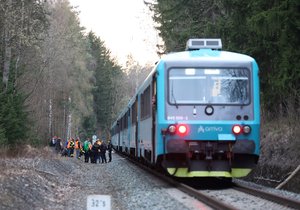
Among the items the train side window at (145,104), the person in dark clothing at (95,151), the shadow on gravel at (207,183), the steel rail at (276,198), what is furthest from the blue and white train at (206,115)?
the person in dark clothing at (95,151)

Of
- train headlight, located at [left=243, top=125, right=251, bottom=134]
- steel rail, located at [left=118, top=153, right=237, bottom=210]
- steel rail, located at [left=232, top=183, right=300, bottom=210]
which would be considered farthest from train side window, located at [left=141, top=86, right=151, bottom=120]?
steel rail, located at [left=232, top=183, right=300, bottom=210]

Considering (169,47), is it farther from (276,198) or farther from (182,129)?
(276,198)

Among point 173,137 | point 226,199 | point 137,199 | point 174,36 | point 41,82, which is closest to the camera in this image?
point 226,199

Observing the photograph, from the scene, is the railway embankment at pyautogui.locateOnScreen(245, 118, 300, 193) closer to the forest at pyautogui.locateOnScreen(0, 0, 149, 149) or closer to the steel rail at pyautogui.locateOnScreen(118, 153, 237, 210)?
the steel rail at pyautogui.locateOnScreen(118, 153, 237, 210)

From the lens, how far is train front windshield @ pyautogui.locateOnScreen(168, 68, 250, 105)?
1371 centimetres

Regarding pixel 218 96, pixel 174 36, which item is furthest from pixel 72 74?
pixel 218 96

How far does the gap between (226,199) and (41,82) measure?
33288mm

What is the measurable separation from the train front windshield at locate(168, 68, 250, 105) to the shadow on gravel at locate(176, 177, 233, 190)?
7.84ft

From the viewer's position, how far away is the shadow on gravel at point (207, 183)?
48.2ft

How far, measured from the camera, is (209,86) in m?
13.8

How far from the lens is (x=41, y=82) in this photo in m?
43.1

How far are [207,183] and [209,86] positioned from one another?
11.3 feet

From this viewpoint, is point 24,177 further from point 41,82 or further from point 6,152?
point 41,82

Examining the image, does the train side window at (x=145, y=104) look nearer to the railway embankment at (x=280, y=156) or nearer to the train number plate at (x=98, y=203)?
the railway embankment at (x=280, y=156)
